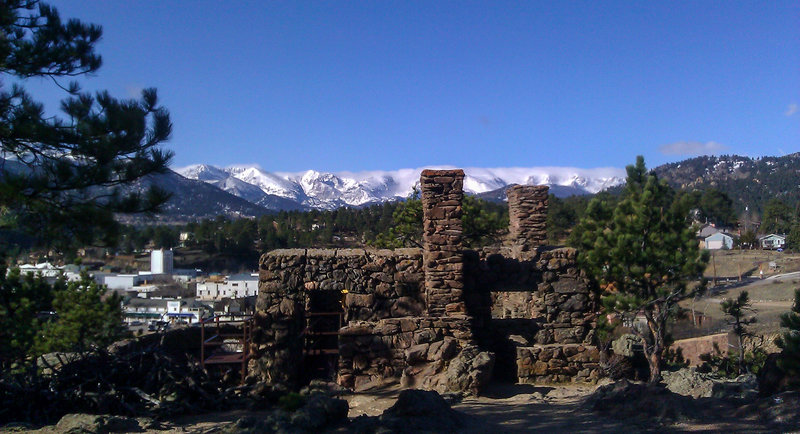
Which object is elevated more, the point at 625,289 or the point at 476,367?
the point at 625,289

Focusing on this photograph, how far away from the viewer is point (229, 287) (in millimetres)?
40375

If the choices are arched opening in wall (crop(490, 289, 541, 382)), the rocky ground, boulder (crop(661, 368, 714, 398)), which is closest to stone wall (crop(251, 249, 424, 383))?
arched opening in wall (crop(490, 289, 541, 382))

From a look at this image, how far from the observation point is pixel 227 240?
5575 cm

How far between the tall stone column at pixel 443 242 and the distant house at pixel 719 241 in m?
59.3

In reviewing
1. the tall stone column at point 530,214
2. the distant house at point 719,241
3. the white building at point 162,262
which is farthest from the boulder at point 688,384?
the distant house at point 719,241

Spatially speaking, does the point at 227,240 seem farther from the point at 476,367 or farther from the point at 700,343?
the point at 476,367

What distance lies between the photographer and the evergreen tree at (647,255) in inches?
484

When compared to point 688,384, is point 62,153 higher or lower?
higher

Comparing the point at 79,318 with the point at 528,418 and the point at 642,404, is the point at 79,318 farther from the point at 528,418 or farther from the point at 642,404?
the point at 642,404

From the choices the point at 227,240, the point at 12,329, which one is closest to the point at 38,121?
the point at 12,329

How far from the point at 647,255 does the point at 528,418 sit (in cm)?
681

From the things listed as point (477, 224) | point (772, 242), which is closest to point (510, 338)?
point (477, 224)

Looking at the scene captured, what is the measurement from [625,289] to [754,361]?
395 cm

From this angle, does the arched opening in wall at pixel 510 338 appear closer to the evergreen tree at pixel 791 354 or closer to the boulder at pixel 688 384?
the boulder at pixel 688 384
